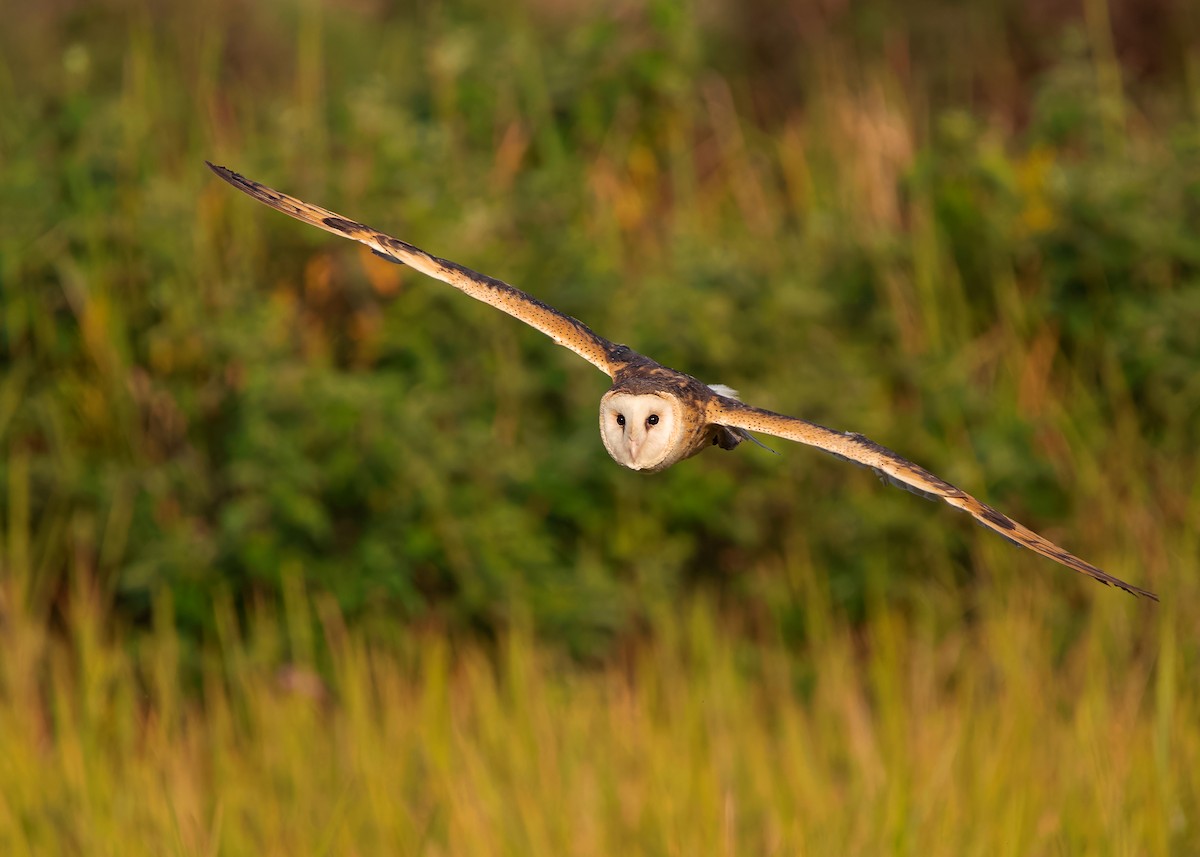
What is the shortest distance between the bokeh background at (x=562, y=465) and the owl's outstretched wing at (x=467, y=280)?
1.43 m

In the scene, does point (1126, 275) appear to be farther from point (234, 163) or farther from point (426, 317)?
point (234, 163)

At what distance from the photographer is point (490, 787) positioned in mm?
4191

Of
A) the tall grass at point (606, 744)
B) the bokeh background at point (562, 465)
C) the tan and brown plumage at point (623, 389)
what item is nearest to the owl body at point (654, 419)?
the tan and brown plumage at point (623, 389)

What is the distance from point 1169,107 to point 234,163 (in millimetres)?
4155

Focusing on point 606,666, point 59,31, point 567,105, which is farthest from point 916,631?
point 59,31

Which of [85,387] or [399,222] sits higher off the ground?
[399,222]

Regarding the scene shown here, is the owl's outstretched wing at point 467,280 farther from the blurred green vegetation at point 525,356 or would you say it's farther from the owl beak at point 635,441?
the blurred green vegetation at point 525,356

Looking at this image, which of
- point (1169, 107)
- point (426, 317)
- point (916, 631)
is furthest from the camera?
point (1169, 107)

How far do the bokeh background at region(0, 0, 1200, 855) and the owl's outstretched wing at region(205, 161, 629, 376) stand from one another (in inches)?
56.3

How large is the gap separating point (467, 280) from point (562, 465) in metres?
2.71

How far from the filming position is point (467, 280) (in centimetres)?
317

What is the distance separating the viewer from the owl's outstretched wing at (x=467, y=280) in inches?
125

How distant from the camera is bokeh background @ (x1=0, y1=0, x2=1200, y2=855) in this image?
14.9 ft

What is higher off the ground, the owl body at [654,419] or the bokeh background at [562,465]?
A: the bokeh background at [562,465]
